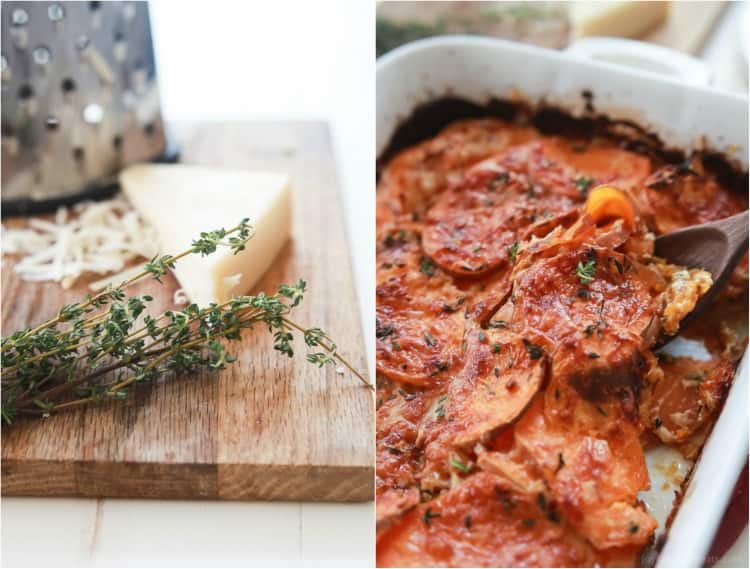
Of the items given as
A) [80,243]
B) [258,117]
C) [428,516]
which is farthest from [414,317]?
[258,117]

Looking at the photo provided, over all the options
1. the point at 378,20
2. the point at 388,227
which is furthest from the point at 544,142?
the point at 378,20

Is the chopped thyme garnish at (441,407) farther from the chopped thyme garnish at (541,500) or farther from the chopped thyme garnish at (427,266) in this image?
the chopped thyme garnish at (427,266)

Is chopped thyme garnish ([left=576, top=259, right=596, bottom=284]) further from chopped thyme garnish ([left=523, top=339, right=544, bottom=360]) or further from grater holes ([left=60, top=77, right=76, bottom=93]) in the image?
grater holes ([left=60, top=77, right=76, bottom=93])

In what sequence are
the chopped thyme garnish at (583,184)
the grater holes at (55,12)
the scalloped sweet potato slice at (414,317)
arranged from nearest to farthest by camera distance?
the scalloped sweet potato slice at (414,317), the chopped thyme garnish at (583,184), the grater holes at (55,12)

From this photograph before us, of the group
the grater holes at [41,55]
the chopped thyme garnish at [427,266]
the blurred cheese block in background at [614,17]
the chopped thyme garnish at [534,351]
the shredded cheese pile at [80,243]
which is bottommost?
the shredded cheese pile at [80,243]

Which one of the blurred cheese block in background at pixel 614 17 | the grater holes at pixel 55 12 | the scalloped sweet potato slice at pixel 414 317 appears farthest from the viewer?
the blurred cheese block in background at pixel 614 17

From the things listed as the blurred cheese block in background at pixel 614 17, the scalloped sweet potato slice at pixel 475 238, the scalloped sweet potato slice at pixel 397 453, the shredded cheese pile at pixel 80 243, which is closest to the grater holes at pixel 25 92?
the shredded cheese pile at pixel 80 243
